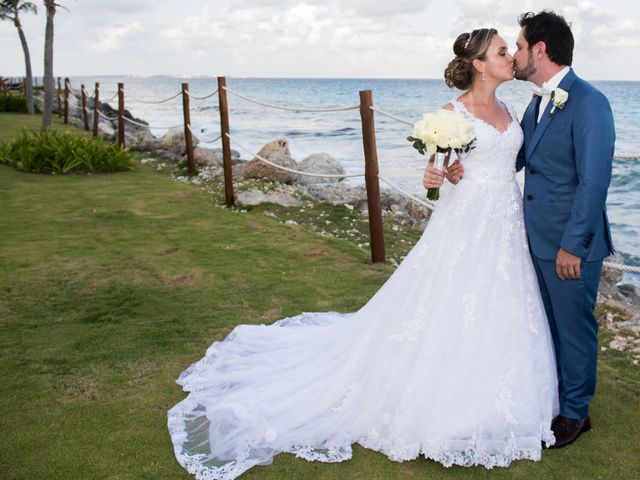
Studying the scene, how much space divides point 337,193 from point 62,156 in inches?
202

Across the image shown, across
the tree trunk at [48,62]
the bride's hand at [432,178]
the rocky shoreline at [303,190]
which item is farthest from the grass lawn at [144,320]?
the tree trunk at [48,62]

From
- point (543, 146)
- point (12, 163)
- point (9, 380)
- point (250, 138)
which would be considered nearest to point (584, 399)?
point (543, 146)

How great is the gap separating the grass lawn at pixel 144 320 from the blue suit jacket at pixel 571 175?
103 cm

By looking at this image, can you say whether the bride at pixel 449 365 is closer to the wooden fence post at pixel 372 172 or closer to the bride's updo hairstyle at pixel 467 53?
the bride's updo hairstyle at pixel 467 53

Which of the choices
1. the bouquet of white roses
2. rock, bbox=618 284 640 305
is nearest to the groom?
the bouquet of white roses

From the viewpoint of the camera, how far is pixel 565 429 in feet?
10.2

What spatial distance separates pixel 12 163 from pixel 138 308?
8758 mm

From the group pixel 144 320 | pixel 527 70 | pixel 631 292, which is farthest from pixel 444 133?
pixel 631 292

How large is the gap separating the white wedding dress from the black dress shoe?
2.3 inches

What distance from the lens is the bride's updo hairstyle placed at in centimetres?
319

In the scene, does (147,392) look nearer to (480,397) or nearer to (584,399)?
(480,397)

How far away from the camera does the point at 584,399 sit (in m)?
3.11

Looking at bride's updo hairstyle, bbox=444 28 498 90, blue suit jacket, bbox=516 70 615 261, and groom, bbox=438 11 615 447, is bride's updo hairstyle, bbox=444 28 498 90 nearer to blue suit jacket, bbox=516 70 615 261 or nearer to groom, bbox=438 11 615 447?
groom, bbox=438 11 615 447

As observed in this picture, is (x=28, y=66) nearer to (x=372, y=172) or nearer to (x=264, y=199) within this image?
Result: (x=264, y=199)
